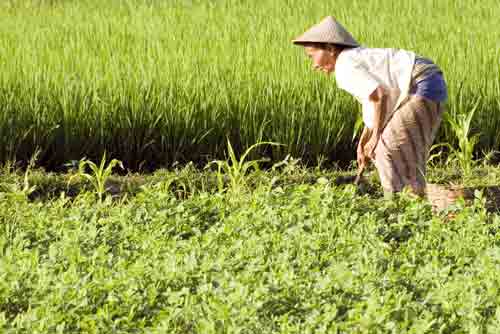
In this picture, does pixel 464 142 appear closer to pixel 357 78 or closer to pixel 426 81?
pixel 426 81

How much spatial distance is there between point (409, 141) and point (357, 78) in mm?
458

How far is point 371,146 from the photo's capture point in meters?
4.94

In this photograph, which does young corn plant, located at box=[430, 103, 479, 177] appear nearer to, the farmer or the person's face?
the farmer

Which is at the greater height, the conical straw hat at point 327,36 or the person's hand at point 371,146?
the conical straw hat at point 327,36

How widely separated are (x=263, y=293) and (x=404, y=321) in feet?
1.46

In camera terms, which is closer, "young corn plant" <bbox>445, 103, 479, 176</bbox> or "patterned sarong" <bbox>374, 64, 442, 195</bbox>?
"patterned sarong" <bbox>374, 64, 442, 195</bbox>

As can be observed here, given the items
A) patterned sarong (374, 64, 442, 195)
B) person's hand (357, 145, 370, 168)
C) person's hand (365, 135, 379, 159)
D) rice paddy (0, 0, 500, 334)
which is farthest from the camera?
person's hand (357, 145, 370, 168)

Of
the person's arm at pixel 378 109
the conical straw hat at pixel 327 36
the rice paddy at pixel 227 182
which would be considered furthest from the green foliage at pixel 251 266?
the conical straw hat at pixel 327 36

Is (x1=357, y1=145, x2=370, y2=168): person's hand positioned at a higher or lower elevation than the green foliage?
higher

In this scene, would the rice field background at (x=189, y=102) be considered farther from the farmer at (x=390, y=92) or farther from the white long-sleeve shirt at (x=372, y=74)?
the white long-sleeve shirt at (x=372, y=74)

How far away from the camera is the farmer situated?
467cm

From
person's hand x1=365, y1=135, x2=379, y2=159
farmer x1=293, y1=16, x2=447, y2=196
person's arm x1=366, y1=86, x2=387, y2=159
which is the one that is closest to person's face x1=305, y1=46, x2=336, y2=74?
farmer x1=293, y1=16, x2=447, y2=196

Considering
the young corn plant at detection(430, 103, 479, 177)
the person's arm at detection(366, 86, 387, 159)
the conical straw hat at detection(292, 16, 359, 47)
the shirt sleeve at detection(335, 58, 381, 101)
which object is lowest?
the young corn plant at detection(430, 103, 479, 177)

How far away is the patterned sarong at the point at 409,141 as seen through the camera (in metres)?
4.79
